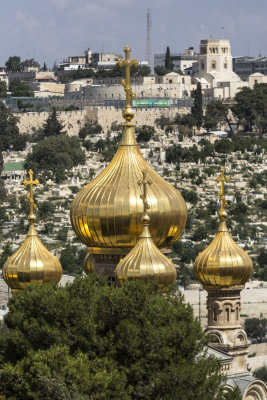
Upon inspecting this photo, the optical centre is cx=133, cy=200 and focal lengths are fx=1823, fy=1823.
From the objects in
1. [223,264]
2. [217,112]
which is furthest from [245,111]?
[223,264]

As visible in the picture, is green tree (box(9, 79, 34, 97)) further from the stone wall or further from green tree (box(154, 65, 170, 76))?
the stone wall

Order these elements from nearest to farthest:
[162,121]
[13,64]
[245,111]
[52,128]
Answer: [52,128] → [162,121] → [245,111] → [13,64]

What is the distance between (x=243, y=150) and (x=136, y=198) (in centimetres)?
7245

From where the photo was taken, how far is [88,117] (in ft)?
379

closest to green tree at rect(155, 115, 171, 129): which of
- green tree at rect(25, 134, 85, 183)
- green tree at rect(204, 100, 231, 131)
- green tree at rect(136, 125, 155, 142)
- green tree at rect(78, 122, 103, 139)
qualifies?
green tree at rect(204, 100, 231, 131)

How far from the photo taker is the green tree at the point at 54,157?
95250 millimetres

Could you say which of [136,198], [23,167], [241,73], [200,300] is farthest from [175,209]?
[241,73]

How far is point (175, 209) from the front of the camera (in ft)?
107

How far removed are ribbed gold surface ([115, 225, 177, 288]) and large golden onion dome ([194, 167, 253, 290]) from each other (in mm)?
2810

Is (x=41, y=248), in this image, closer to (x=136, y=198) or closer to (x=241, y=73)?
(x=136, y=198)

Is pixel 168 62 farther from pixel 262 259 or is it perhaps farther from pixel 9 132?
pixel 262 259

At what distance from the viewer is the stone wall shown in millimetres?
112750

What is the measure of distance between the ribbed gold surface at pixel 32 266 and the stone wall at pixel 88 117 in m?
78.4

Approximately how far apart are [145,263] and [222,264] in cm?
316
